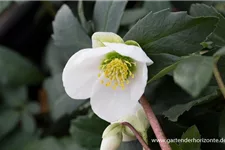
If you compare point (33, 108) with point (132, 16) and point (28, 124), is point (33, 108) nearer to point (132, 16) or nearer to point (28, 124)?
point (28, 124)

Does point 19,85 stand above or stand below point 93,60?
→ below

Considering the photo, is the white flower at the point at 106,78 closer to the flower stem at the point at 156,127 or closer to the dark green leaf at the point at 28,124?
the flower stem at the point at 156,127

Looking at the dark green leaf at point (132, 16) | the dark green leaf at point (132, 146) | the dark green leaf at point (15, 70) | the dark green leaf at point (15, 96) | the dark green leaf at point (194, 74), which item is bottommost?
the dark green leaf at point (15, 96)

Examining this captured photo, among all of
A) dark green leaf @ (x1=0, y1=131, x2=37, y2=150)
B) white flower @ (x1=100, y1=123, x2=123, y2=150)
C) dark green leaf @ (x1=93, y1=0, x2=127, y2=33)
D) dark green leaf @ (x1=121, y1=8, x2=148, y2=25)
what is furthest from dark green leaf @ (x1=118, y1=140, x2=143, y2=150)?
dark green leaf @ (x1=0, y1=131, x2=37, y2=150)

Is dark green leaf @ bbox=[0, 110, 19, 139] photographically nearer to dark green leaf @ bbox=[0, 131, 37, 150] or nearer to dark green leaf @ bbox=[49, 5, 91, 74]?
dark green leaf @ bbox=[0, 131, 37, 150]

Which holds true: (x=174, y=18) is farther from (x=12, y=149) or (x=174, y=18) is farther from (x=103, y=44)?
(x=12, y=149)

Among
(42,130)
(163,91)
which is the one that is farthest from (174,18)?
(42,130)

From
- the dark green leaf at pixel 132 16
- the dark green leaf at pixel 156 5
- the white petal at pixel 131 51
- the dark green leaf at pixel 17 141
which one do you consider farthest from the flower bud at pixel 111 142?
the dark green leaf at pixel 17 141
